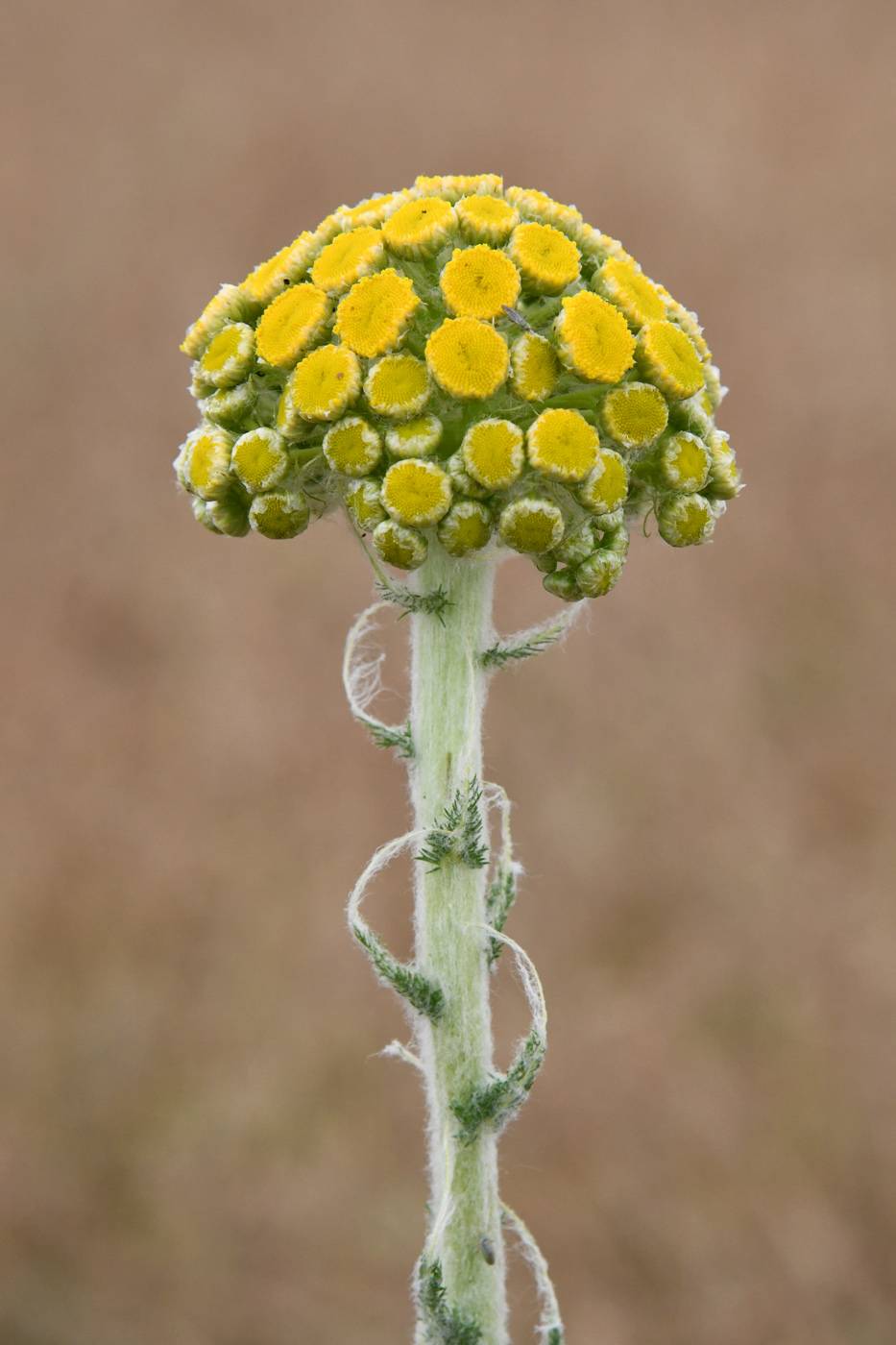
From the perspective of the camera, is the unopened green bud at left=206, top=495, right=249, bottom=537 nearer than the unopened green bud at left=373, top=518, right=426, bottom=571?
No

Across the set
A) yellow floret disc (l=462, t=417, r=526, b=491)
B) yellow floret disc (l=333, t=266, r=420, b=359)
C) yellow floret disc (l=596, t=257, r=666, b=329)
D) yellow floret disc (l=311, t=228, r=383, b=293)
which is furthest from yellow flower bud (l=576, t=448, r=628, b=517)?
yellow floret disc (l=311, t=228, r=383, b=293)

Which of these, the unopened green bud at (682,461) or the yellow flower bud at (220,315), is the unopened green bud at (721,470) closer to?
the unopened green bud at (682,461)

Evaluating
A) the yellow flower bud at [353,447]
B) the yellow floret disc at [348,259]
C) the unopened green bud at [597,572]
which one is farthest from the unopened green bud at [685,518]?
the yellow floret disc at [348,259]

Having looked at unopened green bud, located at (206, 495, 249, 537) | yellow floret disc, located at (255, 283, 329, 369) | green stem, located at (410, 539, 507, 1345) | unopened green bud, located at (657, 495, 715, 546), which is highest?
yellow floret disc, located at (255, 283, 329, 369)

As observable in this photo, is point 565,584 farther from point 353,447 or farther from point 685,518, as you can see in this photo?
point 353,447

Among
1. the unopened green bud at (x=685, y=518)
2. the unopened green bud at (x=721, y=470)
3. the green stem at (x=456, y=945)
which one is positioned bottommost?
the green stem at (x=456, y=945)

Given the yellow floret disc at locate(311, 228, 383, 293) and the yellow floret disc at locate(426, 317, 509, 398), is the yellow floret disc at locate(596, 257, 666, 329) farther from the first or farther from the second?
the yellow floret disc at locate(311, 228, 383, 293)
